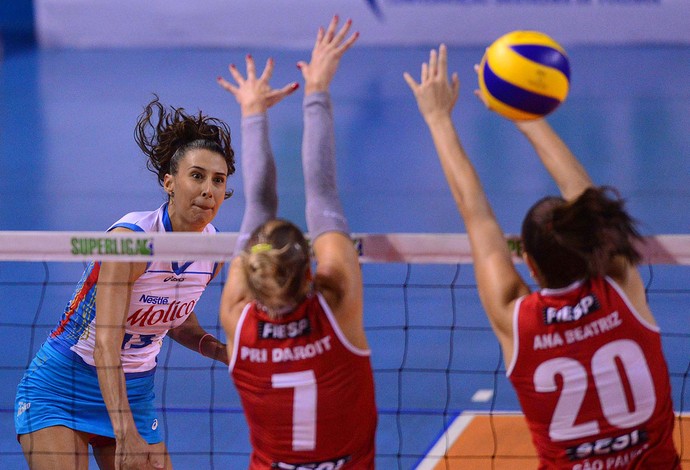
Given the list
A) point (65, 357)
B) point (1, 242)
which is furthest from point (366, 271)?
point (1, 242)

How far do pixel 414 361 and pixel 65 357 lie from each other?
262 cm

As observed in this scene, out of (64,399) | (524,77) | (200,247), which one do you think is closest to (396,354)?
(64,399)

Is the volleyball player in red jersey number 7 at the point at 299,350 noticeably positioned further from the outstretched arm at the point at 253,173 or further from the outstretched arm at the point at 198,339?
the outstretched arm at the point at 198,339

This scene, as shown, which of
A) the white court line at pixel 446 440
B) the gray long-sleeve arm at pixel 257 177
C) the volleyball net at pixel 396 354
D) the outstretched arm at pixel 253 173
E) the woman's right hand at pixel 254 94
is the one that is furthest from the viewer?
the white court line at pixel 446 440

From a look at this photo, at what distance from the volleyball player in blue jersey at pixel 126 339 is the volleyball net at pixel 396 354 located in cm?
23

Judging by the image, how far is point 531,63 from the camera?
2.93 m

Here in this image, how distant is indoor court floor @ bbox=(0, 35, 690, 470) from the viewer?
515 cm

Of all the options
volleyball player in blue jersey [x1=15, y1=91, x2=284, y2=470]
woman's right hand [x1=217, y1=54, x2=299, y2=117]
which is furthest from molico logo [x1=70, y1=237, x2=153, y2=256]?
woman's right hand [x1=217, y1=54, x2=299, y2=117]

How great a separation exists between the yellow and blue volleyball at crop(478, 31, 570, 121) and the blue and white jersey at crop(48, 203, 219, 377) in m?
1.38

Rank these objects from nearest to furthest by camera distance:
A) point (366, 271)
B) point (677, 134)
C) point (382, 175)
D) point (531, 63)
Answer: point (531, 63)
point (366, 271)
point (382, 175)
point (677, 134)

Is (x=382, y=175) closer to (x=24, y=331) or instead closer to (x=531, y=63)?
(x=24, y=331)

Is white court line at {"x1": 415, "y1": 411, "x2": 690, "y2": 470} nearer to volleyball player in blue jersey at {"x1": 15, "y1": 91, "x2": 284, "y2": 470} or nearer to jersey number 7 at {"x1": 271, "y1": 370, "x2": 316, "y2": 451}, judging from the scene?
volleyball player in blue jersey at {"x1": 15, "y1": 91, "x2": 284, "y2": 470}

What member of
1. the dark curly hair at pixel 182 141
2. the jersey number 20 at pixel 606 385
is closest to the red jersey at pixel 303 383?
the jersey number 20 at pixel 606 385

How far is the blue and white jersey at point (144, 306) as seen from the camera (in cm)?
356
